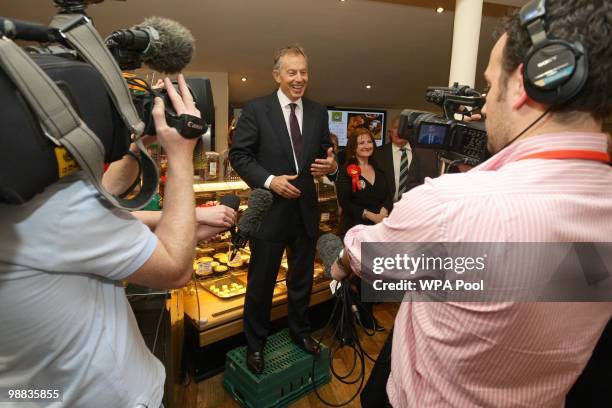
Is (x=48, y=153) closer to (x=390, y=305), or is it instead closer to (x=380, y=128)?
(x=390, y=305)

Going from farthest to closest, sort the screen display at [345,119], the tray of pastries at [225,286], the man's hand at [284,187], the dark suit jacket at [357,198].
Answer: the screen display at [345,119], the dark suit jacket at [357,198], the tray of pastries at [225,286], the man's hand at [284,187]

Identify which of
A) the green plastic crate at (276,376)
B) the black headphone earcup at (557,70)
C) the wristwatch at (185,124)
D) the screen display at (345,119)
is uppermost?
the screen display at (345,119)

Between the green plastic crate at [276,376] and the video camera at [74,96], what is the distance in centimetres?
168

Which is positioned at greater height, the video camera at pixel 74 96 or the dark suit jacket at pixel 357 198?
the video camera at pixel 74 96

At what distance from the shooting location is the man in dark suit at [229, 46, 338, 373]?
85.4 inches

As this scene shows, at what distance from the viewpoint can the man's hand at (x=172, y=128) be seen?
0.80m

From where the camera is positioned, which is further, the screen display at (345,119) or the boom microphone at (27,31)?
the screen display at (345,119)

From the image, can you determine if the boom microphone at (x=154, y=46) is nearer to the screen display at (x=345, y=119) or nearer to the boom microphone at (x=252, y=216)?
the boom microphone at (x=252, y=216)

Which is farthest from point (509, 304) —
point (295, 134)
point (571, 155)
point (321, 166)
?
point (295, 134)

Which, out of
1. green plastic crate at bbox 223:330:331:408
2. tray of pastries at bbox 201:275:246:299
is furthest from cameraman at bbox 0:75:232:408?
tray of pastries at bbox 201:275:246:299

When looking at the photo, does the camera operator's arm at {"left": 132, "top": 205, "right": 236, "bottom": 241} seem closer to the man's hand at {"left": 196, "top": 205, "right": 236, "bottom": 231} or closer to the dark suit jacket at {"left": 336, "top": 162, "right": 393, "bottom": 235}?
the man's hand at {"left": 196, "top": 205, "right": 236, "bottom": 231}

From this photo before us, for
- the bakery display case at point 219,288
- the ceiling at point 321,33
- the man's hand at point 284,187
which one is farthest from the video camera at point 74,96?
the ceiling at point 321,33

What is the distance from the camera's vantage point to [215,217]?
1104 millimetres

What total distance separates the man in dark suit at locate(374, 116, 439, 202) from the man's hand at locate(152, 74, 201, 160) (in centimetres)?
266
